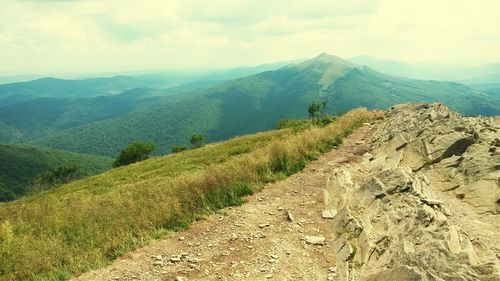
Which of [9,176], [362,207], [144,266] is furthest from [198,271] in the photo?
[9,176]

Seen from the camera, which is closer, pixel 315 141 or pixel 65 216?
pixel 65 216

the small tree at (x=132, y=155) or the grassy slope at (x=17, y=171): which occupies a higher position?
the small tree at (x=132, y=155)

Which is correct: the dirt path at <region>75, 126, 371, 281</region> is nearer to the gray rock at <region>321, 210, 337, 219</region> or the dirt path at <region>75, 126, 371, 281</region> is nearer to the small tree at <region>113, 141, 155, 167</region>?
the gray rock at <region>321, 210, 337, 219</region>

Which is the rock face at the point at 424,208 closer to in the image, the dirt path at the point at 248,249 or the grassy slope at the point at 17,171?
the dirt path at the point at 248,249

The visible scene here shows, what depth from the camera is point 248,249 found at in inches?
373

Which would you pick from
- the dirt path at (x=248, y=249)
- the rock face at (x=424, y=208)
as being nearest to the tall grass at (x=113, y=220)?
the dirt path at (x=248, y=249)

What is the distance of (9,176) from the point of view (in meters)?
173

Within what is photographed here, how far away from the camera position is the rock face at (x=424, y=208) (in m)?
7.05

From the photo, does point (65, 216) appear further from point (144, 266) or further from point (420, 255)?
point (420, 255)

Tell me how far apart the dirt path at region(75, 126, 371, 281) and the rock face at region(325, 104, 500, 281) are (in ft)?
2.21

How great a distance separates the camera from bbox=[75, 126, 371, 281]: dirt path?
8.55 metres

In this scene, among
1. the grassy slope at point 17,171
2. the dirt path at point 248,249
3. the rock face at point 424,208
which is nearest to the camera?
the rock face at point 424,208

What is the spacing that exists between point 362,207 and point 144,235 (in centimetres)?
630

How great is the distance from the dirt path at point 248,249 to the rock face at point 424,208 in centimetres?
67
